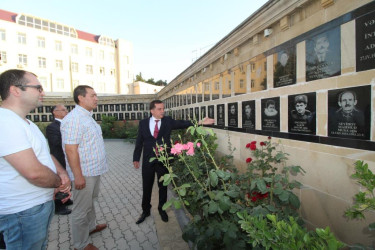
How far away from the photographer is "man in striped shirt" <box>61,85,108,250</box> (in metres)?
2.25

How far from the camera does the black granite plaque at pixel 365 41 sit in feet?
5.39

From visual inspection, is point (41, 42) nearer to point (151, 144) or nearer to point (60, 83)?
point (60, 83)

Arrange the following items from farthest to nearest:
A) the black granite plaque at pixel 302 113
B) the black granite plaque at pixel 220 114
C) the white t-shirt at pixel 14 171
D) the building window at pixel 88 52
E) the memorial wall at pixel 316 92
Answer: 1. the building window at pixel 88 52
2. the black granite plaque at pixel 220 114
3. the black granite plaque at pixel 302 113
4. the memorial wall at pixel 316 92
5. the white t-shirt at pixel 14 171

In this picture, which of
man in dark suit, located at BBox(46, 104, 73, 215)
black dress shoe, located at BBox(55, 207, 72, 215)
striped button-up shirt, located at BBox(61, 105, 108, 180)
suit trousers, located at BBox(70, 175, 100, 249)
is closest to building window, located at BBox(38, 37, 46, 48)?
man in dark suit, located at BBox(46, 104, 73, 215)

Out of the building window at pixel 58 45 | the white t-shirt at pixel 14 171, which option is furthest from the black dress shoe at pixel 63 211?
the building window at pixel 58 45

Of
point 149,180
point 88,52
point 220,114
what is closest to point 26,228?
point 149,180

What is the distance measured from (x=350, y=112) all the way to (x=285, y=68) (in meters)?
1.00

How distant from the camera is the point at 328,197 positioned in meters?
2.07

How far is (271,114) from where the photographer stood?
2.81 metres

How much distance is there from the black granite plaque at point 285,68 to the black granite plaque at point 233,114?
3.48ft

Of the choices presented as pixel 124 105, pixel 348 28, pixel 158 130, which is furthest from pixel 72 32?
pixel 348 28

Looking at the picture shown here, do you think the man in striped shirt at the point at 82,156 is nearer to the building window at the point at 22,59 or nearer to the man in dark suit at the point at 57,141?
the man in dark suit at the point at 57,141

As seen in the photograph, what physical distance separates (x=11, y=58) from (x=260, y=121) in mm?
31261

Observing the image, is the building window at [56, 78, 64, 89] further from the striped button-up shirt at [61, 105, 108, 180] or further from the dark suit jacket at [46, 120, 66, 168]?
the striped button-up shirt at [61, 105, 108, 180]
